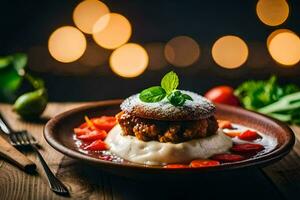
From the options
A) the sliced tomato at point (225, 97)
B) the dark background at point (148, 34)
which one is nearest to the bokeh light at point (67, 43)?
the dark background at point (148, 34)

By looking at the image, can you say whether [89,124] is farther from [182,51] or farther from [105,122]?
[182,51]

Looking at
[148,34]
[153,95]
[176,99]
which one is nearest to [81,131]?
[153,95]

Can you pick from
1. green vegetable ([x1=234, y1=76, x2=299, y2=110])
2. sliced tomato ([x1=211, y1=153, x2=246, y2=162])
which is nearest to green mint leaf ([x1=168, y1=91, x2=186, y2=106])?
sliced tomato ([x1=211, y1=153, x2=246, y2=162])

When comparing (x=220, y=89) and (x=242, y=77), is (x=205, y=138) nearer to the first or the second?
(x=220, y=89)

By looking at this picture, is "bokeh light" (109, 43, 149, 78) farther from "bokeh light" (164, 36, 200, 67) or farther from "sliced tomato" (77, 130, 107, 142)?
"sliced tomato" (77, 130, 107, 142)

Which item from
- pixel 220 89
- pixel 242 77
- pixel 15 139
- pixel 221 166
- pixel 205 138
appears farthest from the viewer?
pixel 242 77

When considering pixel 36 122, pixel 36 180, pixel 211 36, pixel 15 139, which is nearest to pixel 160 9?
pixel 211 36
